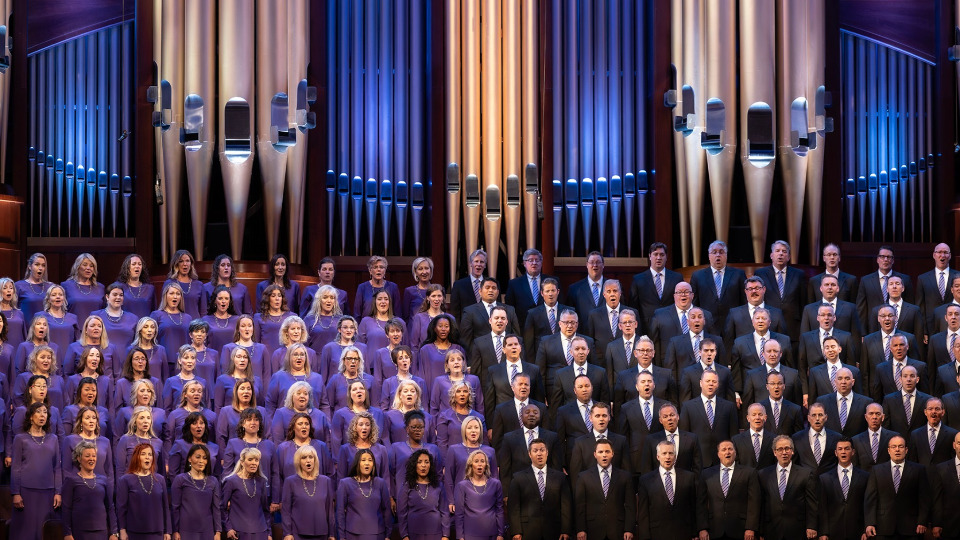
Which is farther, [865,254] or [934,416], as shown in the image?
[865,254]

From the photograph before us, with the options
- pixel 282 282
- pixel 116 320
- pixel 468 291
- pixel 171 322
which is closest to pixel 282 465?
pixel 171 322

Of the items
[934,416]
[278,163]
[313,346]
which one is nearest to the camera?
[934,416]

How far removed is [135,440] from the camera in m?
8.41

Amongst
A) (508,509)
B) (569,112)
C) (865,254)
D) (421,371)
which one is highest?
(569,112)

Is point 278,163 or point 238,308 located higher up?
point 278,163

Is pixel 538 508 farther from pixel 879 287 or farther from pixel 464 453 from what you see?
pixel 879 287

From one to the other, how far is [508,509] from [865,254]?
12.7 ft

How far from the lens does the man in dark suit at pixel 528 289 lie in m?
9.96

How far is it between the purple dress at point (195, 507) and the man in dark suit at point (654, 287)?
9.81ft

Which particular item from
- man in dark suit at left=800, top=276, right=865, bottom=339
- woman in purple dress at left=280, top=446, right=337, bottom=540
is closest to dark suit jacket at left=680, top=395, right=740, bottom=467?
man in dark suit at left=800, top=276, right=865, bottom=339

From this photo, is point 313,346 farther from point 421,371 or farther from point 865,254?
point 865,254

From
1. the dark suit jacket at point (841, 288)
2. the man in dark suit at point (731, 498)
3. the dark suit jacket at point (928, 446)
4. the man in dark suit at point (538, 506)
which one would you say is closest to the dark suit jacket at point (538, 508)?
the man in dark suit at point (538, 506)

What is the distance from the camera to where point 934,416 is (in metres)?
8.77

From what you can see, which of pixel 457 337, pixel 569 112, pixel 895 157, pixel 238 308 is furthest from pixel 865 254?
pixel 238 308
